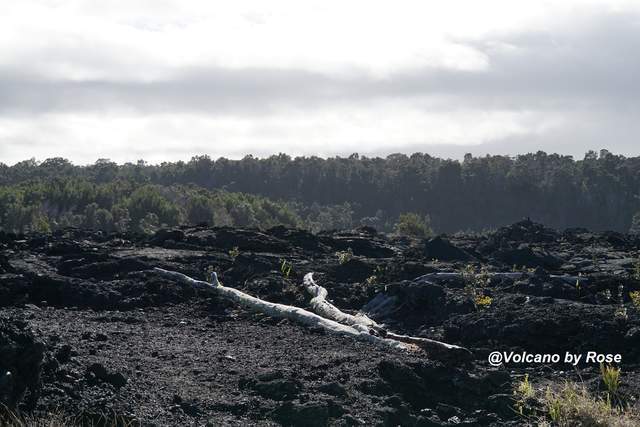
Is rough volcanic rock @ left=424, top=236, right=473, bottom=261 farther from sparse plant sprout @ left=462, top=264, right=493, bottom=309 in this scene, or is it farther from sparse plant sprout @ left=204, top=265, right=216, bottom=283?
sparse plant sprout @ left=204, top=265, right=216, bottom=283

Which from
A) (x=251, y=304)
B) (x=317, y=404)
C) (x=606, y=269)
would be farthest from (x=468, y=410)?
(x=606, y=269)

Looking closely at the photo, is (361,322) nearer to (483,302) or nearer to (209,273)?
(483,302)

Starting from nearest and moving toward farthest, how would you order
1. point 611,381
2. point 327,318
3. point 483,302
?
point 611,381
point 483,302
point 327,318

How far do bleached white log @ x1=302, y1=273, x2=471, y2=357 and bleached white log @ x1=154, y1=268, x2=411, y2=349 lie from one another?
0.11 metres

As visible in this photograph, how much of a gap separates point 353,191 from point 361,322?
67611 mm

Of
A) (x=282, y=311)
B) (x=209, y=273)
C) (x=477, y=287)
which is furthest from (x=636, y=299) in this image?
(x=209, y=273)

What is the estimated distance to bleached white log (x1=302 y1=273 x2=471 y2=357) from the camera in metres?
11.1

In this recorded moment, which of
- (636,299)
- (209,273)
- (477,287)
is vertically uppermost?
(636,299)

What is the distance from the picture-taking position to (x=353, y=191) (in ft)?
266

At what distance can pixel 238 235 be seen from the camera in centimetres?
2223

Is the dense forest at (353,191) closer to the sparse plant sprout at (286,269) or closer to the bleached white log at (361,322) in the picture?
the sparse plant sprout at (286,269)

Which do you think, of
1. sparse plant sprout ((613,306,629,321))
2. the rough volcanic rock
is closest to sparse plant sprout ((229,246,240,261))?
the rough volcanic rock

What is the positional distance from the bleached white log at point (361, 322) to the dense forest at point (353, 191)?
3194 cm

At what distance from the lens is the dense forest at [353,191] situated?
167ft
